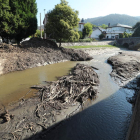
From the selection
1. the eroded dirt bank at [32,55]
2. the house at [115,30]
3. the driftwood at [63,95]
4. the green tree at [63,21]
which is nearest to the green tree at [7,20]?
the eroded dirt bank at [32,55]

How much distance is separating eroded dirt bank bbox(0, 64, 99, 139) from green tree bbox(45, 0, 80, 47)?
15.9 meters

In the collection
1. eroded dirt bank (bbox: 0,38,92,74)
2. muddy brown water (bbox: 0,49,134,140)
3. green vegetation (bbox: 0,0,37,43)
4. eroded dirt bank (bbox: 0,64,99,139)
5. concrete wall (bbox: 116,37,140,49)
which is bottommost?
muddy brown water (bbox: 0,49,134,140)

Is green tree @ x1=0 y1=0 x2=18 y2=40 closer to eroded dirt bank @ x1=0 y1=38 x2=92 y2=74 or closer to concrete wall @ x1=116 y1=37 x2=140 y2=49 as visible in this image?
eroded dirt bank @ x1=0 y1=38 x2=92 y2=74

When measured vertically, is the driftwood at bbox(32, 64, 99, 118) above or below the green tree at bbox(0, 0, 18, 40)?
below

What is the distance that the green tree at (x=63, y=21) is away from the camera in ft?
74.5

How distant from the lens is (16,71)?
14336 millimetres

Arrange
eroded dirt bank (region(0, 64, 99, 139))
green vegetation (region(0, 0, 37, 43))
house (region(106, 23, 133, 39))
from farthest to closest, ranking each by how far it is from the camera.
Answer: house (region(106, 23, 133, 39)) < green vegetation (region(0, 0, 37, 43)) < eroded dirt bank (region(0, 64, 99, 139))

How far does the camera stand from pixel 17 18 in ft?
57.6

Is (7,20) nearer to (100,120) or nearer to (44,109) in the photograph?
(44,109)

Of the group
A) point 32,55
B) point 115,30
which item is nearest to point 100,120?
point 32,55

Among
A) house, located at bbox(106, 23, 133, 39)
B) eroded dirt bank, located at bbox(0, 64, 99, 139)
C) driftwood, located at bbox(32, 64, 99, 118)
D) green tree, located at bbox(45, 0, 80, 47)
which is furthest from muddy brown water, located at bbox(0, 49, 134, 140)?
house, located at bbox(106, 23, 133, 39)

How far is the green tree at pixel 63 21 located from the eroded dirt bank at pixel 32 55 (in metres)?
2.66

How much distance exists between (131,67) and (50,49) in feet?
44.4

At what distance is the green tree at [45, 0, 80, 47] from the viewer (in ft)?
74.5
